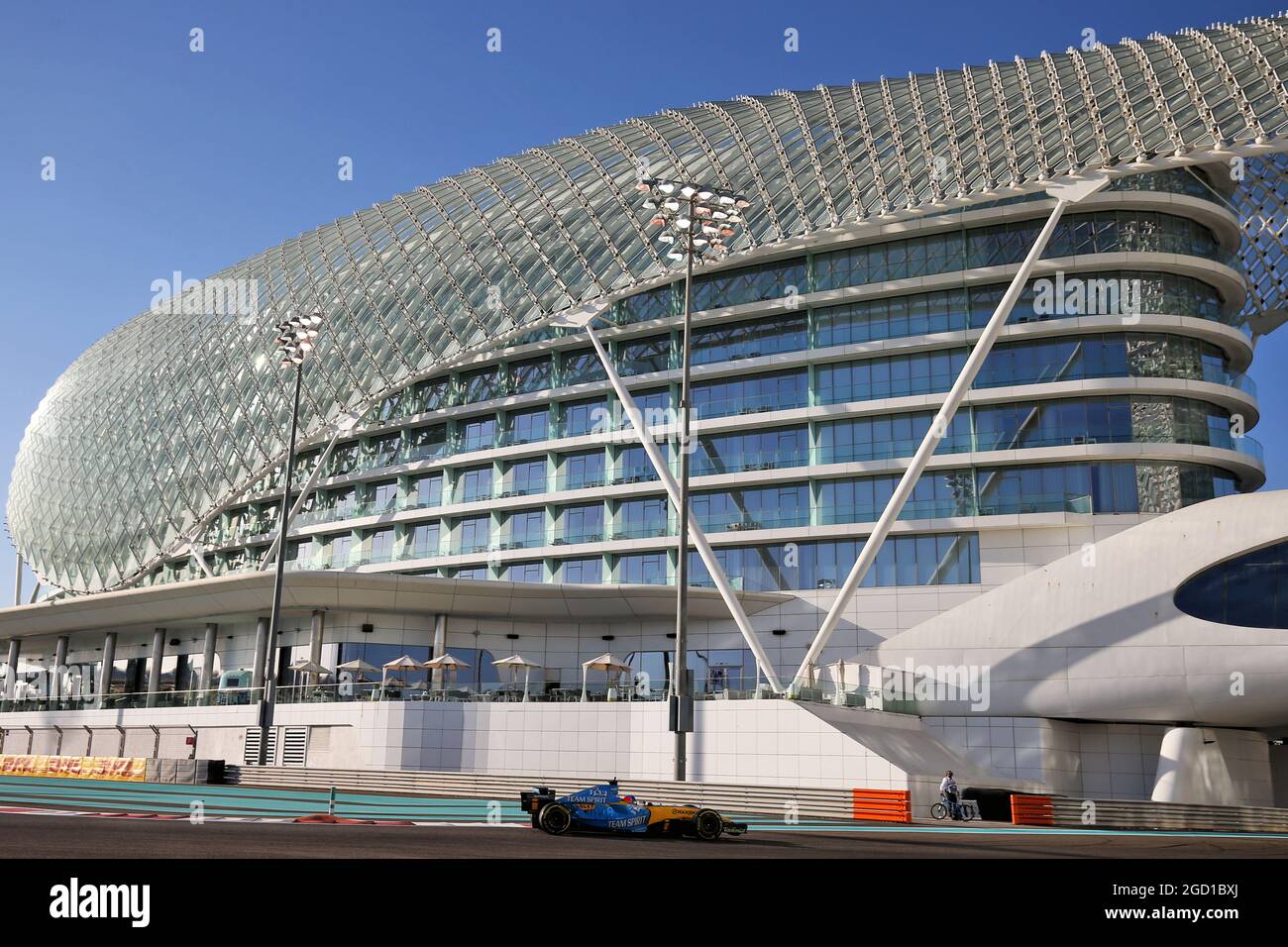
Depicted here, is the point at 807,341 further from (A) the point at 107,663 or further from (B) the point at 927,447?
(A) the point at 107,663

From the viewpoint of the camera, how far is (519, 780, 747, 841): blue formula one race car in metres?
22.3

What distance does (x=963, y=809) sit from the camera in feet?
109

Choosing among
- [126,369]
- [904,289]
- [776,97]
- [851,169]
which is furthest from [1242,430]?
[126,369]

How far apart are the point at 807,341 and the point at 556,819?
3751 centimetres

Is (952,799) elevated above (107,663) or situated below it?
below

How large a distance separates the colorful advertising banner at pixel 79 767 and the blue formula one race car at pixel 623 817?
2631 cm

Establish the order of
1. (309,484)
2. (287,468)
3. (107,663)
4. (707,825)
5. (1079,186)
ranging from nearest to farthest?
(707,825) → (287,468) → (1079,186) → (309,484) → (107,663)

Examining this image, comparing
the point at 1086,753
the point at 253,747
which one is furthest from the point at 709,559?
the point at 253,747

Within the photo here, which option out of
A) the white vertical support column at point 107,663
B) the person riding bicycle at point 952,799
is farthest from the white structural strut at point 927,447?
the white vertical support column at point 107,663

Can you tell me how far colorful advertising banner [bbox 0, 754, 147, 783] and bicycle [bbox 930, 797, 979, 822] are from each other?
92.0 ft

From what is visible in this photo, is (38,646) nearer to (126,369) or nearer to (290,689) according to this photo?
(126,369)

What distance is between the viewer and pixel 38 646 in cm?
7612

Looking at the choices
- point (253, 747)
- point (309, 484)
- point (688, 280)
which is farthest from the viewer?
point (309, 484)

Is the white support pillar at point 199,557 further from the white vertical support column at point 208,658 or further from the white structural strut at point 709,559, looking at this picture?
the white structural strut at point 709,559
